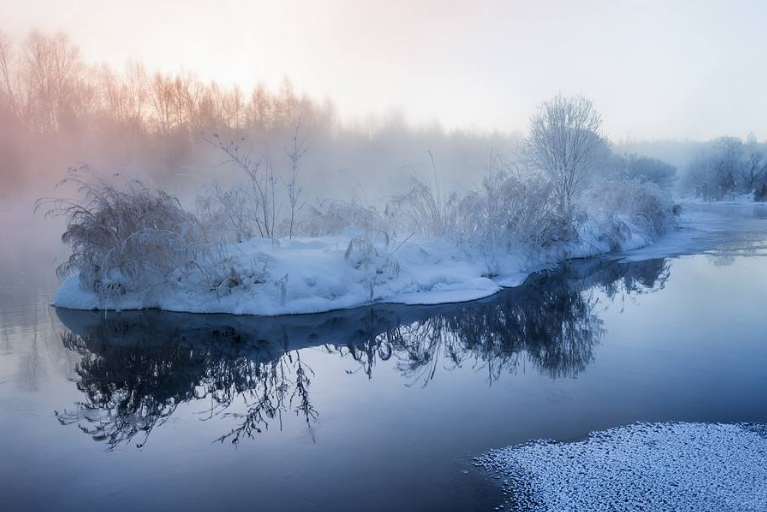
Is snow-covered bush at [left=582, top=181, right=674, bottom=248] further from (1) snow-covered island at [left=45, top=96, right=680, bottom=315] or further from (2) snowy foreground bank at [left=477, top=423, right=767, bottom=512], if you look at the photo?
(2) snowy foreground bank at [left=477, top=423, right=767, bottom=512]

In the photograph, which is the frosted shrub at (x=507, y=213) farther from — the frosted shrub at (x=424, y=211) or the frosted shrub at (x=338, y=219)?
the frosted shrub at (x=338, y=219)

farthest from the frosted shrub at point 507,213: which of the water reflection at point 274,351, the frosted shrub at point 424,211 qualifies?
the water reflection at point 274,351

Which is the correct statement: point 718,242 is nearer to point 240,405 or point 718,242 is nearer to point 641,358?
point 641,358

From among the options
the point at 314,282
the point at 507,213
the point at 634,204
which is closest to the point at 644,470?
the point at 314,282

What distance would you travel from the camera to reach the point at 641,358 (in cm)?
529

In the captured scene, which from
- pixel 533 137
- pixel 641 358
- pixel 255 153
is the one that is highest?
pixel 255 153

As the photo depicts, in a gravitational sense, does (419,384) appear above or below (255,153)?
below

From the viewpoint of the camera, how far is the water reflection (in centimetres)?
425

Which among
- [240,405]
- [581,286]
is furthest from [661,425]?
[581,286]

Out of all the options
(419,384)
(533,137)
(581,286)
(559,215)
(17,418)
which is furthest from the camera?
(533,137)

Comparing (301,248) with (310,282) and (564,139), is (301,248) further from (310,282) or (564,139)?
(564,139)

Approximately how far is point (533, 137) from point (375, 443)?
66.2 feet

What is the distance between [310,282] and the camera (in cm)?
814

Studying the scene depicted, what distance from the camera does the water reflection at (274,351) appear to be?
4254 mm
